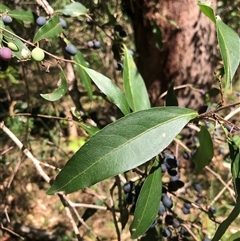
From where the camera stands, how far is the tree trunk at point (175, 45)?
190 centimetres

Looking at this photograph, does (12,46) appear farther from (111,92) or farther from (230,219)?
(230,219)

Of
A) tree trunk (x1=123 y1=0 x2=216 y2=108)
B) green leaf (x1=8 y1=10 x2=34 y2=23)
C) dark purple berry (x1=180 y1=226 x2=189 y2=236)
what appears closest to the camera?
green leaf (x1=8 y1=10 x2=34 y2=23)

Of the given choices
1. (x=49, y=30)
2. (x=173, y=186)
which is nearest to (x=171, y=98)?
(x=173, y=186)

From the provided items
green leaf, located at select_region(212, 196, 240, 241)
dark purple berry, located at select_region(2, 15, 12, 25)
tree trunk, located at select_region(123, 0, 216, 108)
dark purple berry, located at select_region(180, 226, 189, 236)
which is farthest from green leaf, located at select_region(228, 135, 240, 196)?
tree trunk, located at select_region(123, 0, 216, 108)

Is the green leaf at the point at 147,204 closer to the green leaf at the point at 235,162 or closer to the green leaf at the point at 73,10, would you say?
the green leaf at the point at 235,162

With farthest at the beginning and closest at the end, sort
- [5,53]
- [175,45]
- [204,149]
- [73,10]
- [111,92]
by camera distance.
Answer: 1. [175,45]
2. [73,10]
3. [204,149]
4. [111,92]
5. [5,53]

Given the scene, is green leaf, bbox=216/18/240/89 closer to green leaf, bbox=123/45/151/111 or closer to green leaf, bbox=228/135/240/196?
green leaf, bbox=228/135/240/196

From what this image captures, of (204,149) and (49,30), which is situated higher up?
(49,30)

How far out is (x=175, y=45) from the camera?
6.59ft

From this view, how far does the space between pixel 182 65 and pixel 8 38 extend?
1330 millimetres

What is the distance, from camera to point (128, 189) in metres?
1.05

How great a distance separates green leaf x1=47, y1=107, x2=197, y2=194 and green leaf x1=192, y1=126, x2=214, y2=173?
0.25 metres

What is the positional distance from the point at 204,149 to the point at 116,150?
0.38m

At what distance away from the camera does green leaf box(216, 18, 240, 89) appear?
2.48 feet
